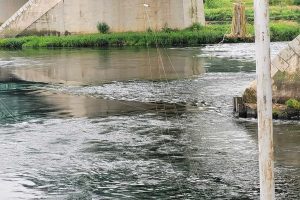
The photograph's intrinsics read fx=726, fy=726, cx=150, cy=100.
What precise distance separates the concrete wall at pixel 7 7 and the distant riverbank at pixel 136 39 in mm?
8898

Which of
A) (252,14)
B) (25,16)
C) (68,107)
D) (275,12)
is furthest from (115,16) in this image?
(68,107)

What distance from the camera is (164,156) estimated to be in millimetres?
17047

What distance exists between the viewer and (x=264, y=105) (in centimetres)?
765

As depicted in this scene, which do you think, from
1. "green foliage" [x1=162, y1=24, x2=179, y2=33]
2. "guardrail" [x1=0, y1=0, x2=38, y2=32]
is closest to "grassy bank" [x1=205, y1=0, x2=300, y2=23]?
"green foliage" [x1=162, y1=24, x2=179, y2=33]

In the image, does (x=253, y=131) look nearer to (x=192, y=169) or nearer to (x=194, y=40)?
(x=192, y=169)

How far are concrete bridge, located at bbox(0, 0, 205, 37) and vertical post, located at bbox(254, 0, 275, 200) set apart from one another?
48241 mm

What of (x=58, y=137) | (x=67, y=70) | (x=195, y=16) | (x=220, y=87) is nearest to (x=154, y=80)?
(x=220, y=87)

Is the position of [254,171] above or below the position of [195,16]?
below

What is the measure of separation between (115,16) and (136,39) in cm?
378

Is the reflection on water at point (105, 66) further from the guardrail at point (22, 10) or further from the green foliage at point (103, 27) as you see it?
the green foliage at point (103, 27)

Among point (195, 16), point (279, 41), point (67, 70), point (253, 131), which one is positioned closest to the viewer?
point (253, 131)

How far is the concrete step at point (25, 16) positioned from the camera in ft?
180

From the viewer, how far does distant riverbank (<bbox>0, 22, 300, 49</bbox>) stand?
5375 cm

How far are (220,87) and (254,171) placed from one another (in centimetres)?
1370
